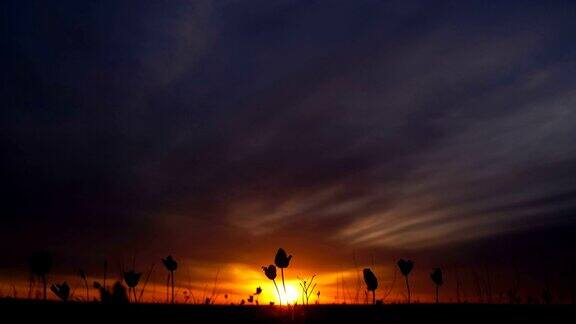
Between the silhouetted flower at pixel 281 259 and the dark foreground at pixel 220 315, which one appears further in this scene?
the silhouetted flower at pixel 281 259

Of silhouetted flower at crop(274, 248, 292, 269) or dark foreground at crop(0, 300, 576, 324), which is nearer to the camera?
dark foreground at crop(0, 300, 576, 324)

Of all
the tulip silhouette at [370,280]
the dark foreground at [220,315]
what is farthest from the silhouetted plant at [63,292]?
the tulip silhouette at [370,280]

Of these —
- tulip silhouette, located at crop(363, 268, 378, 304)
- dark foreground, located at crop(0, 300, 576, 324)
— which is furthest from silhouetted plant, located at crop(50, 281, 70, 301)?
tulip silhouette, located at crop(363, 268, 378, 304)

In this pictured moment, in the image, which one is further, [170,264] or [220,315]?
[170,264]

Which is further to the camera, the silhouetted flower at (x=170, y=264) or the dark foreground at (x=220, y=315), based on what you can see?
the silhouetted flower at (x=170, y=264)

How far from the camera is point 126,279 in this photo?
11.1 metres

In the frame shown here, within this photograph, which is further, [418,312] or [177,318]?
[418,312]

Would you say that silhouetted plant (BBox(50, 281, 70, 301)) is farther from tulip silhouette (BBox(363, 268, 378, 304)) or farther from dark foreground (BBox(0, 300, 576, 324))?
tulip silhouette (BBox(363, 268, 378, 304))

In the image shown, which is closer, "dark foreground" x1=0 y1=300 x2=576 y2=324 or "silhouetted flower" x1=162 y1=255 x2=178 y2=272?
"dark foreground" x1=0 y1=300 x2=576 y2=324

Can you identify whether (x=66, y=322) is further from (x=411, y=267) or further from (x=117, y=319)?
(x=411, y=267)

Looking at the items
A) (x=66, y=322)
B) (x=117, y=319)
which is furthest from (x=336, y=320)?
(x=66, y=322)

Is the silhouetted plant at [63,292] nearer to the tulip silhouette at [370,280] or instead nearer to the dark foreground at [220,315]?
the dark foreground at [220,315]

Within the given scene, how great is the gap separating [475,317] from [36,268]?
26.5ft

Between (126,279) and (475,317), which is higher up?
(126,279)
